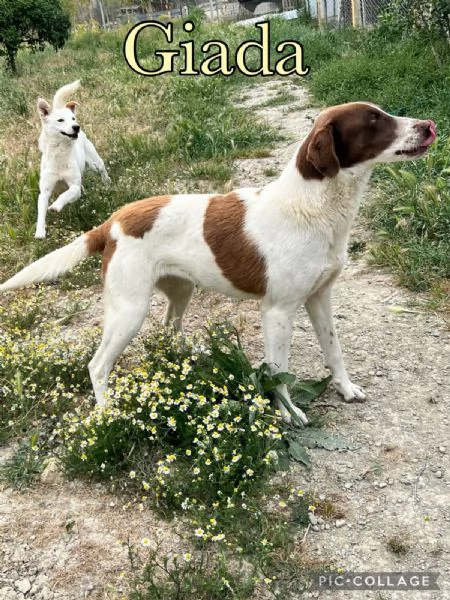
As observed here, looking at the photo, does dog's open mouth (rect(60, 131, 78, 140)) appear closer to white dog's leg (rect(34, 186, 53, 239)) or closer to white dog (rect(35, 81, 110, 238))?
white dog (rect(35, 81, 110, 238))

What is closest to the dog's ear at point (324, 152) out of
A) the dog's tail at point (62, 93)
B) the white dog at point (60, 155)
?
the white dog at point (60, 155)

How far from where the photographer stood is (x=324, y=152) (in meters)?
2.82

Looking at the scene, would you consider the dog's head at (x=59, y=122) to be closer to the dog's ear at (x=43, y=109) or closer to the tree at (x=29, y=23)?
the dog's ear at (x=43, y=109)

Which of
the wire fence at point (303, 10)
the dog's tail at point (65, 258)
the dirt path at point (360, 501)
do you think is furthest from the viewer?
the wire fence at point (303, 10)

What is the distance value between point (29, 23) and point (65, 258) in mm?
13283

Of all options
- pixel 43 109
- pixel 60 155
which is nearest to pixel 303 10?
pixel 43 109

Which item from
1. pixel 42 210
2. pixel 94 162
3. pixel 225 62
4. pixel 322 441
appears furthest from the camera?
pixel 225 62

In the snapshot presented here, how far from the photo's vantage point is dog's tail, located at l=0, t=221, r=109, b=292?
338 cm

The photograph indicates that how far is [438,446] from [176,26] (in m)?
20.0

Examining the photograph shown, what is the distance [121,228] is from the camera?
3230 millimetres

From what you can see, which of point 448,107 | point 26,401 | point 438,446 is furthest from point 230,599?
point 448,107

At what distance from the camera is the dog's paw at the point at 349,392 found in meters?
3.51

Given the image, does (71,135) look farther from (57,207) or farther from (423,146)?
(423,146)

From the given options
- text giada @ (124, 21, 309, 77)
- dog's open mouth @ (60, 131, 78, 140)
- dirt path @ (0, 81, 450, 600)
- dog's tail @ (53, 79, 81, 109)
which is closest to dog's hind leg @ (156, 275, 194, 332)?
dirt path @ (0, 81, 450, 600)
